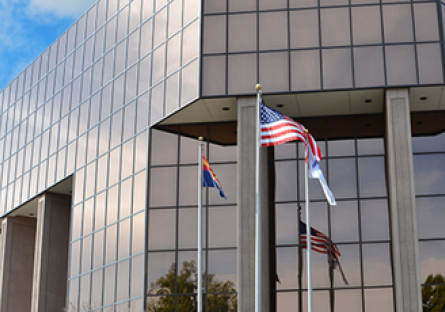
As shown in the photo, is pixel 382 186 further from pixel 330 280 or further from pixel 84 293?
pixel 84 293

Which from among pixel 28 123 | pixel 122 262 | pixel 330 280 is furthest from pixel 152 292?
pixel 28 123

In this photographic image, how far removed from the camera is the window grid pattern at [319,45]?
109 feet

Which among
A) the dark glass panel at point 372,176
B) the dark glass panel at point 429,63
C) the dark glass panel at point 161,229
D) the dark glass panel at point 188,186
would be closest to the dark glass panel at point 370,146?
the dark glass panel at point 372,176

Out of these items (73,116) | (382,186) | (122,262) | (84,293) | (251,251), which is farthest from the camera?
(73,116)

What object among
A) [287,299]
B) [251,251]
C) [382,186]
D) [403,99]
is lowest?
[287,299]

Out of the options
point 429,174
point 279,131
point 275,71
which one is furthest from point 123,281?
point 429,174

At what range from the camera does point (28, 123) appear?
5247 centimetres

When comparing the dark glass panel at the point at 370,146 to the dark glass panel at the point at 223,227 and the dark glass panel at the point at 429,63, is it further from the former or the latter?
the dark glass panel at the point at 223,227

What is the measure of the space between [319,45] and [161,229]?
1300cm

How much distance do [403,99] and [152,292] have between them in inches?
644

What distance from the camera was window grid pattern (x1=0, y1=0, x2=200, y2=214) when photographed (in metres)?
37.1

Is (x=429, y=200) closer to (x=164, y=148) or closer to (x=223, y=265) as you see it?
(x=223, y=265)

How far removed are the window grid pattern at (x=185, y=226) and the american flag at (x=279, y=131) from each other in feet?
38.0

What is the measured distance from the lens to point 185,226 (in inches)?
1420
